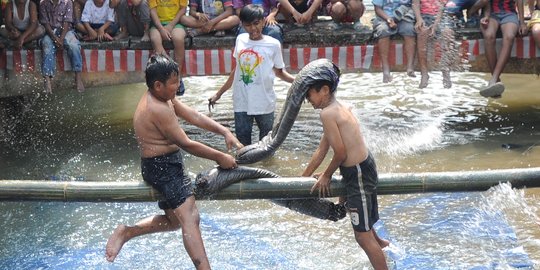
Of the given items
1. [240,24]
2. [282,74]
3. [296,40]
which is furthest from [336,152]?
[240,24]

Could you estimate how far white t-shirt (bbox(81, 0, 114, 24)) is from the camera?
11.0 metres

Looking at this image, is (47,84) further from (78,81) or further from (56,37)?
(56,37)

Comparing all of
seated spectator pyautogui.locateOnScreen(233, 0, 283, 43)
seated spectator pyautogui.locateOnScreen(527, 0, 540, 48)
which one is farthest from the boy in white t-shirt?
seated spectator pyautogui.locateOnScreen(527, 0, 540, 48)

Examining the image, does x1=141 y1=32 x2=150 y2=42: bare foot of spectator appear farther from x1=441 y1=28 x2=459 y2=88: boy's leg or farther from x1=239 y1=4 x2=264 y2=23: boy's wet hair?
x1=441 y1=28 x2=459 y2=88: boy's leg

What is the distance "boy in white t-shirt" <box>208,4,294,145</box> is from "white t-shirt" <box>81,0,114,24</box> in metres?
2.72

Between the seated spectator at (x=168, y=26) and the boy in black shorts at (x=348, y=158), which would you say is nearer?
the boy in black shorts at (x=348, y=158)

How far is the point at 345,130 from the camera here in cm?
571

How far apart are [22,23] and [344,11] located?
13.1ft

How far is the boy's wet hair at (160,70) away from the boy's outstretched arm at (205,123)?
1.32ft

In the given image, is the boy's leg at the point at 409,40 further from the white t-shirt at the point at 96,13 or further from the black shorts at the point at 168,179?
the black shorts at the point at 168,179

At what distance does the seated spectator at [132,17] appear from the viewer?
34.8 ft

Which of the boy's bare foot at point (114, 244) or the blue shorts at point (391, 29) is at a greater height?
the blue shorts at point (391, 29)

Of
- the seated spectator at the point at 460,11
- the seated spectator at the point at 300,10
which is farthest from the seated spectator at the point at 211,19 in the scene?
the seated spectator at the point at 460,11

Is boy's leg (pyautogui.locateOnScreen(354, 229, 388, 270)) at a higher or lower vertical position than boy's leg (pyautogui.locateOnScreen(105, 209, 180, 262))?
lower
